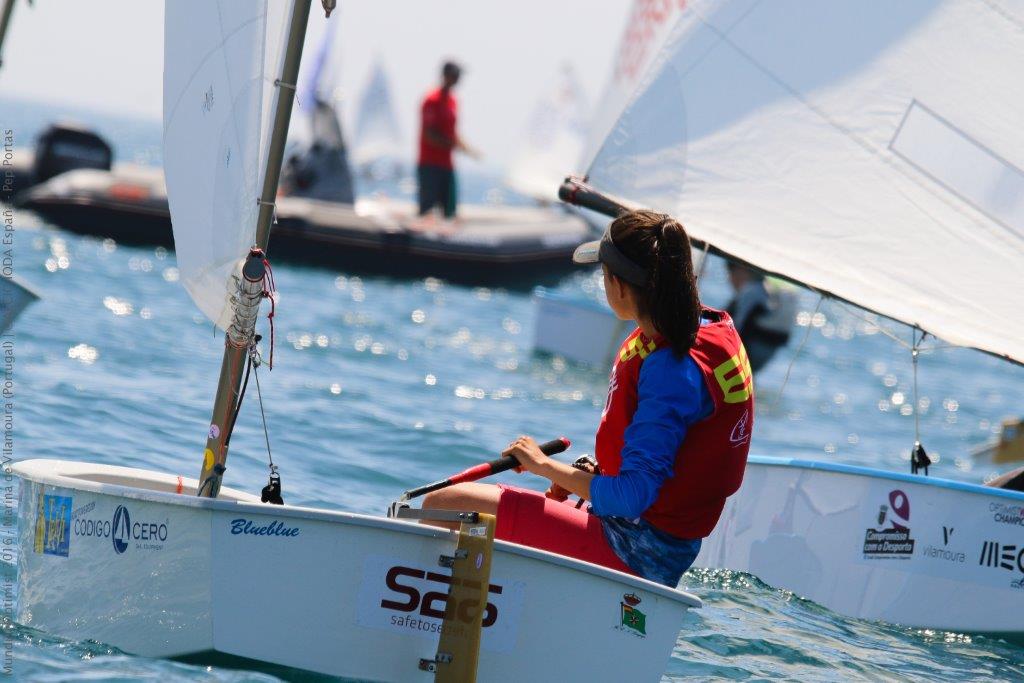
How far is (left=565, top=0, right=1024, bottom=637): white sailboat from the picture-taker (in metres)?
4.08

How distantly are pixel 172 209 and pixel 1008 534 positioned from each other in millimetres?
2457

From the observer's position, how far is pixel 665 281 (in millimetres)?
2732

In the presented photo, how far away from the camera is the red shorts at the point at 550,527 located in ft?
9.61

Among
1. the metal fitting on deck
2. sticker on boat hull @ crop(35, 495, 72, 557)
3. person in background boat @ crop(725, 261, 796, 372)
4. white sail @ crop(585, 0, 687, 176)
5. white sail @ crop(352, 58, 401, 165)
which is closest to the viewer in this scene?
the metal fitting on deck

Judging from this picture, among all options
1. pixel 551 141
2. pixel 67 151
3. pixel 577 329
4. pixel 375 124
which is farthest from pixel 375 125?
pixel 577 329

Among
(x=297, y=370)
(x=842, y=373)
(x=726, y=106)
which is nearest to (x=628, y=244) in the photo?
(x=726, y=106)

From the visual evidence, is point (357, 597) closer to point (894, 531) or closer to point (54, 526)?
point (54, 526)

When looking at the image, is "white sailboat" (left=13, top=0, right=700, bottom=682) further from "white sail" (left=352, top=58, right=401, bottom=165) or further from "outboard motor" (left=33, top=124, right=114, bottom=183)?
"white sail" (left=352, top=58, right=401, bottom=165)

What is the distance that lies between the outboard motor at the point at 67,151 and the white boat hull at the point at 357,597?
38.6 ft

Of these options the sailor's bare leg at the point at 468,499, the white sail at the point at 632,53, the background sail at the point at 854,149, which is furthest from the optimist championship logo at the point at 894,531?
the white sail at the point at 632,53

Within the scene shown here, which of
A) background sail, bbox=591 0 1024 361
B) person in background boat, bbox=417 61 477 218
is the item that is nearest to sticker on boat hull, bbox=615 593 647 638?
background sail, bbox=591 0 1024 361

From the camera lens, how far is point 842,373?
502 inches

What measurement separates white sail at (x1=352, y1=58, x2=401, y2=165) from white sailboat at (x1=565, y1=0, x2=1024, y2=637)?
3813cm

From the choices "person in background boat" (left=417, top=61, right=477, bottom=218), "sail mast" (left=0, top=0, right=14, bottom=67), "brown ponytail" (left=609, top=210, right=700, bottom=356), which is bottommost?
"brown ponytail" (left=609, top=210, right=700, bottom=356)
